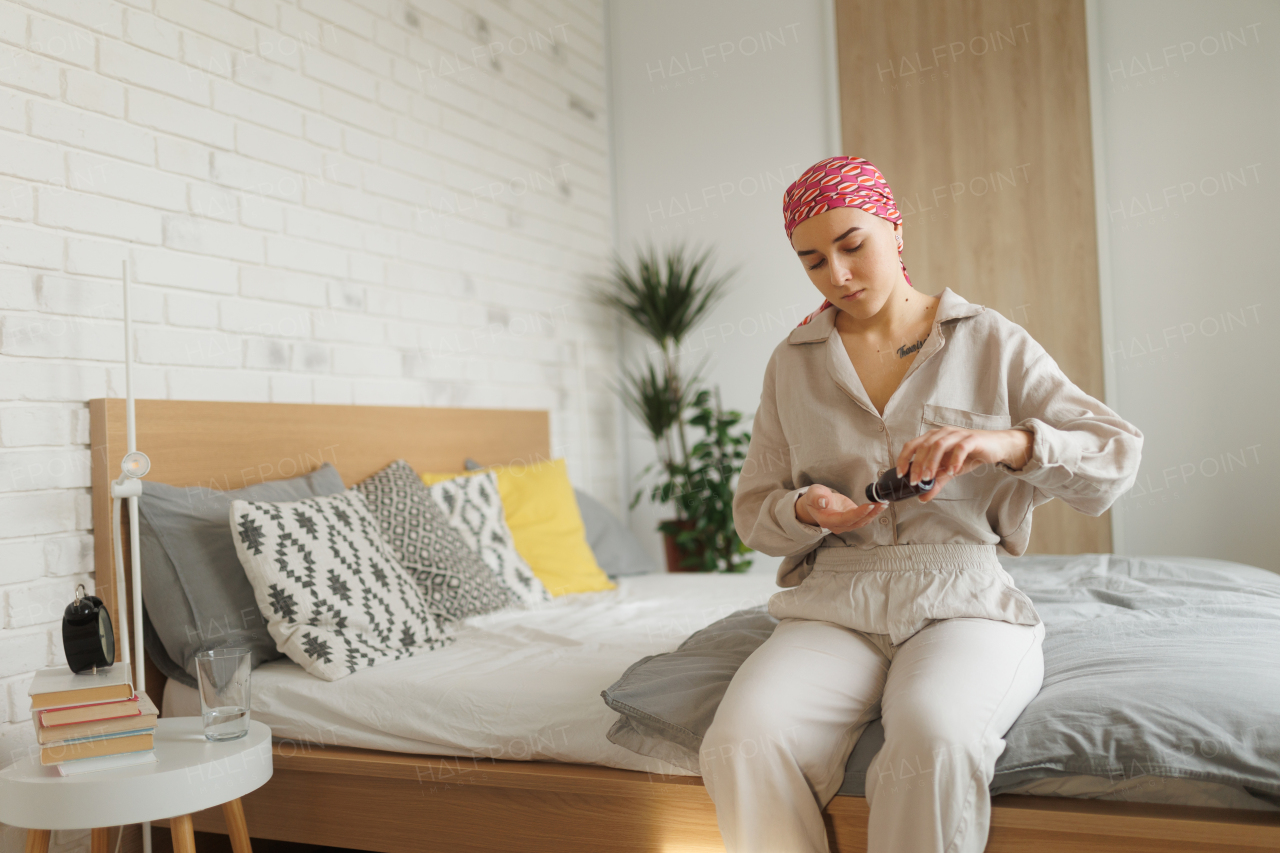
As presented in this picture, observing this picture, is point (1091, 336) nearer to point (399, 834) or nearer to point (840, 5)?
point (840, 5)

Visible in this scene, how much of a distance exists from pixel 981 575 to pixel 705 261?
288 centimetres

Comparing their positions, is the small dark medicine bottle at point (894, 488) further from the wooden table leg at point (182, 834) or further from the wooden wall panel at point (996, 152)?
the wooden wall panel at point (996, 152)

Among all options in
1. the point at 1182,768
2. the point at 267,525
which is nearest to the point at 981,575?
the point at 1182,768

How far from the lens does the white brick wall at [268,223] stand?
6.22 ft

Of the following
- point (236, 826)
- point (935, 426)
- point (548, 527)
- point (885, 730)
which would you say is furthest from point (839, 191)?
point (548, 527)

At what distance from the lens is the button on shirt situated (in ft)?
4.67

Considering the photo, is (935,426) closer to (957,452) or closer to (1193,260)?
(957,452)

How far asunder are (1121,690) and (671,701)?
0.67 m

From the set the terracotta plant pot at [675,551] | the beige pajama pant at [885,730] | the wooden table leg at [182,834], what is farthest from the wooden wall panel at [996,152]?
the wooden table leg at [182,834]

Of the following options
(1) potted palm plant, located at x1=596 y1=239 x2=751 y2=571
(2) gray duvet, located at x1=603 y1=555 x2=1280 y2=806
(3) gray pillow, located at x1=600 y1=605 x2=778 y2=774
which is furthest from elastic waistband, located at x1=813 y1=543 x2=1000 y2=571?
(1) potted palm plant, located at x1=596 y1=239 x2=751 y2=571

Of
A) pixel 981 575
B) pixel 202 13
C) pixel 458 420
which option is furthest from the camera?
pixel 458 420

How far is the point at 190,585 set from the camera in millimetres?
1938

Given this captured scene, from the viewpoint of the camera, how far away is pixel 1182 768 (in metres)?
1.24

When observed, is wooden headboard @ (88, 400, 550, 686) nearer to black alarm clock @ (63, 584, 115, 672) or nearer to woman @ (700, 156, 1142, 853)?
black alarm clock @ (63, 584, 115, 672)
